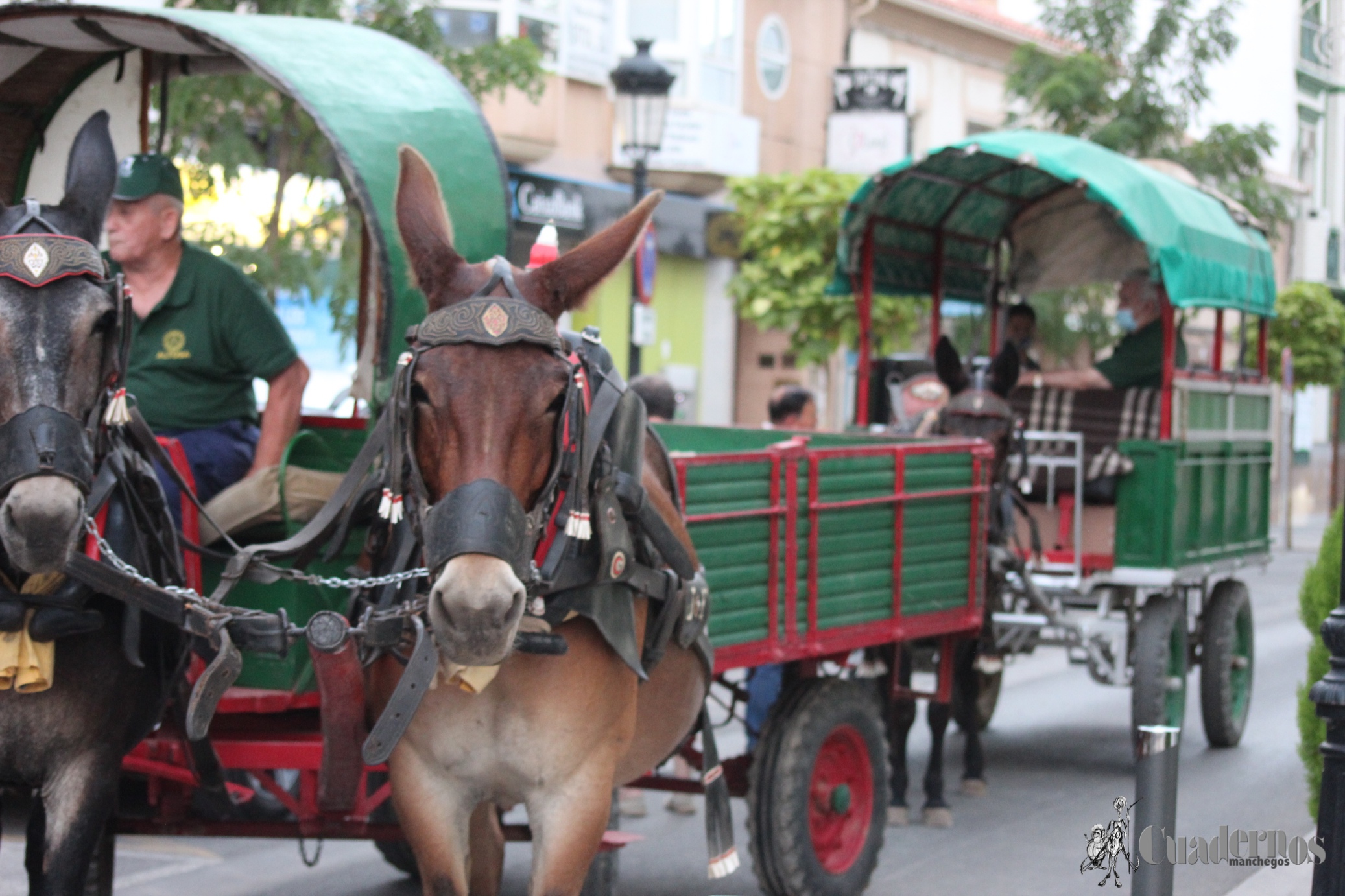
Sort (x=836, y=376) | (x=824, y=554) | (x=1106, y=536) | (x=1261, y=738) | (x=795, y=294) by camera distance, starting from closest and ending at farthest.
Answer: (x=824, y=554), (x=1106, y=536), (x=1261, y=738), (x=795, y=294), (x=836, y=376)

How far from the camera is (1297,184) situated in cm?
3025

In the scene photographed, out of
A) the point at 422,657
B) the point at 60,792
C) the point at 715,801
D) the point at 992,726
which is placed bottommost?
the point at 992,726

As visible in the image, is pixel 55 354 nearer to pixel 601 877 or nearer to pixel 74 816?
pixel 74 816

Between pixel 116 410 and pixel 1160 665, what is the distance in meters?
6.06

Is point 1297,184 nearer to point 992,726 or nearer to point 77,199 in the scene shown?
point 992,726

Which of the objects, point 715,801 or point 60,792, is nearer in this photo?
point 60,792

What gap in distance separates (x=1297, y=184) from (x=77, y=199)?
30.0 m

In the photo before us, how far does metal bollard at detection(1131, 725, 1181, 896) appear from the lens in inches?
147

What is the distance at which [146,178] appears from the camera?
15.4 ft

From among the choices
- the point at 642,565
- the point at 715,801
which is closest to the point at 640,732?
the point at 642,565

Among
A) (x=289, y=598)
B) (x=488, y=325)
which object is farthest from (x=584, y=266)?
(x=289, y=598)

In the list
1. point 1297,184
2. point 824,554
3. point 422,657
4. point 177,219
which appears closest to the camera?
point 422,657

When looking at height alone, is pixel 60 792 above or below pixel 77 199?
below

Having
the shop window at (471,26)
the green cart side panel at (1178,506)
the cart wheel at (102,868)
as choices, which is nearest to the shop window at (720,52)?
the shop window at (471,26)
